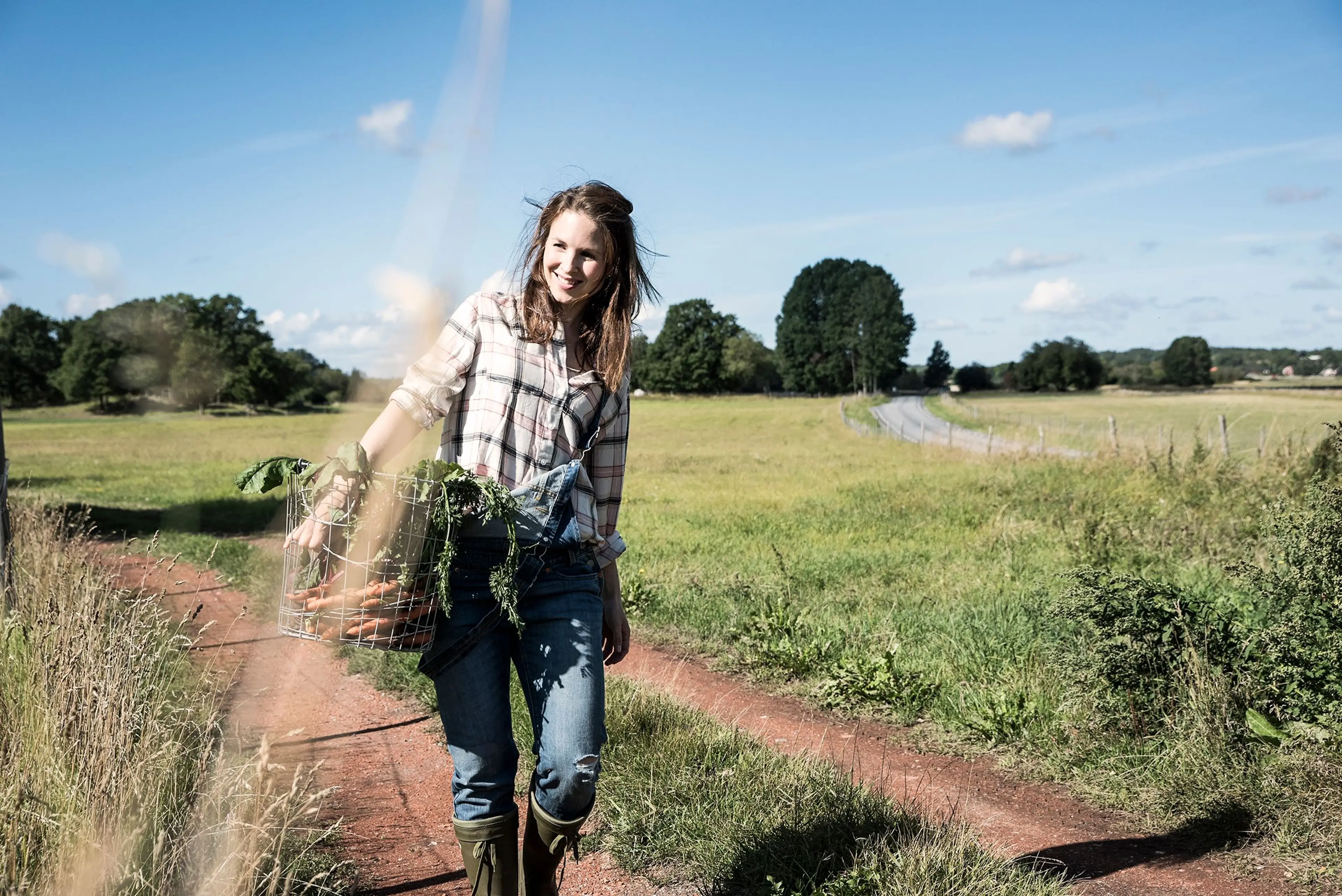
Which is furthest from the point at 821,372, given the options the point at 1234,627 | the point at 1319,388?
the point at 1234,627

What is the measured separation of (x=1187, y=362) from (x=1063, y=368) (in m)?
14.9

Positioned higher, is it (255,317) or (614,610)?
(255,317)

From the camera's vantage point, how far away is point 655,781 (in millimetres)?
4055

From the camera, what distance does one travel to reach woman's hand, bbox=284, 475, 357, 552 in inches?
89.2

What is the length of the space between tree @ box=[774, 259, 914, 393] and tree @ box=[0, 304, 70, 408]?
77691 millimetres

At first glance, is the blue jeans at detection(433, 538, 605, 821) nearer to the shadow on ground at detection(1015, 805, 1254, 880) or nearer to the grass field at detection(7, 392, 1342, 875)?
the grass field at detection(7, 392, 1342, 875)

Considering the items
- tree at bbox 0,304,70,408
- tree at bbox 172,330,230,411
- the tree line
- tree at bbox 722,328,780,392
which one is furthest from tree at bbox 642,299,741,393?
tree at bbox 172,330,230,411

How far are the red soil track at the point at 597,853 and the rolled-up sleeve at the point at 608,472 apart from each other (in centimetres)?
147

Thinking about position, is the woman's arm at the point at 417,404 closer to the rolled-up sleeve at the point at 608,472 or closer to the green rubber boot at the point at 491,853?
the rolled-up sleeve at the point at 608,472

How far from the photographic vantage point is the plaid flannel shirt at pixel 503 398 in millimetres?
2520

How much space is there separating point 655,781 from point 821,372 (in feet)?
346

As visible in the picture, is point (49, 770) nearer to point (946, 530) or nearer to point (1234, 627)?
point (1234, 627)

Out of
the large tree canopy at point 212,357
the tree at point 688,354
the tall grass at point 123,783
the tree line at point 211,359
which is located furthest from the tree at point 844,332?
the tall grass at point 123,783

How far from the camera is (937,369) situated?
123m
